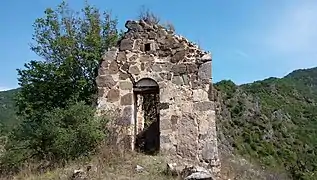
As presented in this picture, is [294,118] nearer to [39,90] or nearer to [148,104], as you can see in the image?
[148,104]

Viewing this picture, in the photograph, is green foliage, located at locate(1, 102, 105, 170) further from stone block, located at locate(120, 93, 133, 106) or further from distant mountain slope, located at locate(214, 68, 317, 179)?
distant mountain slope, located at locate(214, 68, 317, 179)

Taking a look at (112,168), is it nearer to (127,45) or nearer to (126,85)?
(126,85)

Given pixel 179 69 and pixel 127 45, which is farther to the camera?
pixel 127 45

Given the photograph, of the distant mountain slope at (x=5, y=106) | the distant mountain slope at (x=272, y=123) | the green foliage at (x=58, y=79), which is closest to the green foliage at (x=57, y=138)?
the green foliage at (x=58, y=79)

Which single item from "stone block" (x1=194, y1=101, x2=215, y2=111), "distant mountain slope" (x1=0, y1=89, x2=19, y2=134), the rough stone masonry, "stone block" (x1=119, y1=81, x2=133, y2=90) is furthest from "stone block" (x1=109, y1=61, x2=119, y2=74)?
"distant mountain slope" (x1=0, y1=89, x2=19, y2=134)

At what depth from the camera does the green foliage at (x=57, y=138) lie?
29.9ft

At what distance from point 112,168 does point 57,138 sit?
50.7 inches

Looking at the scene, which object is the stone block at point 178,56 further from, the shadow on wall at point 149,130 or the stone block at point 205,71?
the shadow on wall at point 149,130

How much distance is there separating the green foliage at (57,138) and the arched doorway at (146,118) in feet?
4.35

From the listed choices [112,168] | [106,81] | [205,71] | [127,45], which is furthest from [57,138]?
[205,71]

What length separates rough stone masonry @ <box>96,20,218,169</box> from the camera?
10.0m

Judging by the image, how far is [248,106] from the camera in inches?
1211

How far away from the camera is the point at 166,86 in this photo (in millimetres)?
10391

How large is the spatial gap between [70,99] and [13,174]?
2.77 m
